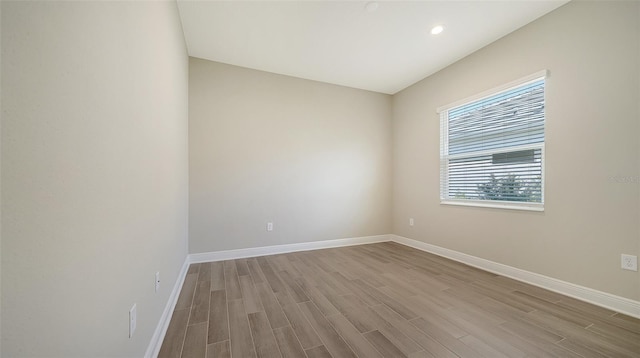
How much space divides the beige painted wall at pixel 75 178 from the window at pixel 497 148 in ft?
10.8

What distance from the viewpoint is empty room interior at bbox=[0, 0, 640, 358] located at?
0.60 meters

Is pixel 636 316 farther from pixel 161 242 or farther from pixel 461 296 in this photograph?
pixel 161 242

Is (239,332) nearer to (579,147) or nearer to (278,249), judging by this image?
(278,249)

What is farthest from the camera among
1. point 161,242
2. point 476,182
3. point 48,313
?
point 476,182

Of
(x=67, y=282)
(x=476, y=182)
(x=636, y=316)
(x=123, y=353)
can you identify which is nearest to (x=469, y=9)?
(x=476, y=182)

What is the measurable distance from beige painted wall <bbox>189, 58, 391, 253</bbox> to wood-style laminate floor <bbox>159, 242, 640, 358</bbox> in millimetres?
808

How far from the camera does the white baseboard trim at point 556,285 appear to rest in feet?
5.91

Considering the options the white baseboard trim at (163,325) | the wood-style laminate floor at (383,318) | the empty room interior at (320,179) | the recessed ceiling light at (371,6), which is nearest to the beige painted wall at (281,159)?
the empty room interior at (320,179)

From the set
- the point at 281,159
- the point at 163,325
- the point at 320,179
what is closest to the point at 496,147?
the point at 320,179

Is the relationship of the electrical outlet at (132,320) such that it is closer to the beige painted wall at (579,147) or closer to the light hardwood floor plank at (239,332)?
the light hardwood floor plank at (239,332)

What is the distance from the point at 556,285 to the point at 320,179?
287 cm

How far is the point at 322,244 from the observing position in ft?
12.1

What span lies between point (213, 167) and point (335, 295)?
222cm

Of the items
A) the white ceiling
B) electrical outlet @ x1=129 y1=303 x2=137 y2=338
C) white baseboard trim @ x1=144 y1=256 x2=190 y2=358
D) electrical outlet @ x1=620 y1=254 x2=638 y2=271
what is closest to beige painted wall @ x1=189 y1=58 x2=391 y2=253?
the white ceiling
